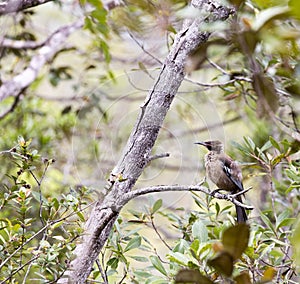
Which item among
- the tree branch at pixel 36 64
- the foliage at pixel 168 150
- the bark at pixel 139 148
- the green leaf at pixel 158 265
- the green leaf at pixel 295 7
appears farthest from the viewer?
the tree branch at pixel 36 64

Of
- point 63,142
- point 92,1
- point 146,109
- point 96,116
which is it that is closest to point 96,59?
point 63,142

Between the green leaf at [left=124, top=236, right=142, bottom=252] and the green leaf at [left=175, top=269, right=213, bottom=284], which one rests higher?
the green leaf at [left=175, top=269, right=213, bottom=284]

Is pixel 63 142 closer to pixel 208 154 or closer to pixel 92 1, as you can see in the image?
pixel 208 154

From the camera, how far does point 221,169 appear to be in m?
1.67

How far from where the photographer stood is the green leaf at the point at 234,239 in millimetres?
424

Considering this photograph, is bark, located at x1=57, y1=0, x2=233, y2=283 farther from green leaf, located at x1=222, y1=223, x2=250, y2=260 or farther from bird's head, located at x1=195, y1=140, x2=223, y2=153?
bird's head, located at x1=195, y1=140, x2=223, y2=153

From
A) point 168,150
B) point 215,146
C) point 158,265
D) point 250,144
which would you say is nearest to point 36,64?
point 215,146

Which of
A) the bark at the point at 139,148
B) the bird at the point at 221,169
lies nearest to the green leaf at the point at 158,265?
the bark at the point at 139,148

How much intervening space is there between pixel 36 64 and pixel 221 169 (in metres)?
0.92

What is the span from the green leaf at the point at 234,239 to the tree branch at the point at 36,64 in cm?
167

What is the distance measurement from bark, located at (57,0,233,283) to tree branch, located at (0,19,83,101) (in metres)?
1.12

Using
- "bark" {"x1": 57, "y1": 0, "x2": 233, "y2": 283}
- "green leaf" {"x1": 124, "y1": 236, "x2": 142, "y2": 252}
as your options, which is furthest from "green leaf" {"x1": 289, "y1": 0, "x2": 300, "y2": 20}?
"green leaf" {"x1": 124, "y1": 236, "x2": 142, "y2": 252}

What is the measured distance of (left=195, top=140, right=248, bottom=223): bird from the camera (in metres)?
1.61

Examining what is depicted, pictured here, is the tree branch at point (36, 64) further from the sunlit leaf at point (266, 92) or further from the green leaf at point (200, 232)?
the sunlit leaf at point (266, 92)
